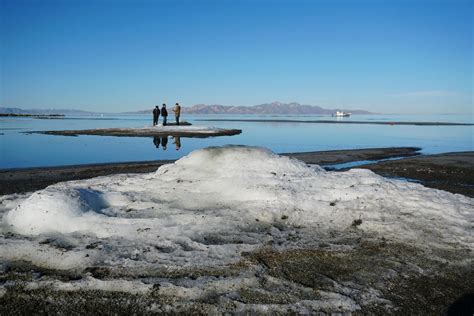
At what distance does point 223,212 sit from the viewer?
6.33 metres

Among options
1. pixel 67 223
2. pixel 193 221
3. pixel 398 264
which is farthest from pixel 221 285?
pixel 67 223

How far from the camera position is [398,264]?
4750 mm

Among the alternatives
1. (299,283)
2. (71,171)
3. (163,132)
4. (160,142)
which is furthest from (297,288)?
(163,132)

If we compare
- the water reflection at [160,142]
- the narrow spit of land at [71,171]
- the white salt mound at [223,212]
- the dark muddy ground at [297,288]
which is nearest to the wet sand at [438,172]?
the narrow spit of land at [71,171]

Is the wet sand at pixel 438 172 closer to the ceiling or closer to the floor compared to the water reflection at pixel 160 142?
closer to the floor

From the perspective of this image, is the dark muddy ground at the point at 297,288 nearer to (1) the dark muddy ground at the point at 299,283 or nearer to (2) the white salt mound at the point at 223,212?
(1) the dark muddy ground at the point at 299,283

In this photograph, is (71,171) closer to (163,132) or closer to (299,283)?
(299,283)

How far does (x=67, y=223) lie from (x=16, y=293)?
1852 millimetres

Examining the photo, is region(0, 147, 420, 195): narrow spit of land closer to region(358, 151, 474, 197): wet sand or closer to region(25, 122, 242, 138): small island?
region(358, 151, 474, 197): wet sand

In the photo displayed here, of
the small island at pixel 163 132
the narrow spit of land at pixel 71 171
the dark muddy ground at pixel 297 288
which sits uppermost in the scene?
the small island at pixel 163 132

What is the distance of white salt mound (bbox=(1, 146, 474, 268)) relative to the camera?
5.13 m

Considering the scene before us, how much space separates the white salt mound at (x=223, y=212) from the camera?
5.13 m

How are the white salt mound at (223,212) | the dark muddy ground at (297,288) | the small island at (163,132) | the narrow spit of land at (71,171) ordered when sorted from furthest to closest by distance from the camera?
the small island at (163,132)
the narrow spit of land at (71,171)
the white salt mound at (223,212)
the dark muddy ground at (297,288)

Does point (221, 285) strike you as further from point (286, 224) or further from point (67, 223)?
point (67, 223)
